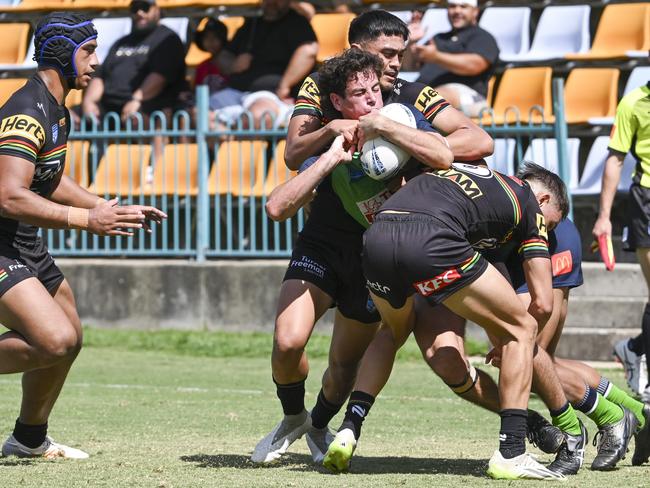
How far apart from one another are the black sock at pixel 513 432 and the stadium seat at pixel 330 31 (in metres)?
9.36

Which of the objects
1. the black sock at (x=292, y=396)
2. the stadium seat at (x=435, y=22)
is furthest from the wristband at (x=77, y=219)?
the stadium seat at (x=435, y=22)

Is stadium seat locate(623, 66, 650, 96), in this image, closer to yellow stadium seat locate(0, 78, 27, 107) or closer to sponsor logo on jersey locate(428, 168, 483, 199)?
yellow stadium seat locate(0, 78, 27, 107)

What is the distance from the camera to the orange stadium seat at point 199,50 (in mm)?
15922

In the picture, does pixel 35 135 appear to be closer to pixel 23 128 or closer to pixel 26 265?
pixel 23 128

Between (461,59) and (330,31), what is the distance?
7.46 ft

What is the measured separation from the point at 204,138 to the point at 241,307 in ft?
6.23

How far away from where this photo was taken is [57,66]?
6.68 m

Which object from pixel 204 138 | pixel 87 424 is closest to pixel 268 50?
pixel 204 138

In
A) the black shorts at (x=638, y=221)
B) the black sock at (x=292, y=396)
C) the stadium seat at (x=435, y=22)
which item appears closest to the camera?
the black sock at (x=292, y=396)

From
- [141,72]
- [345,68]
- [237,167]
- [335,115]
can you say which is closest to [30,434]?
[335,115]

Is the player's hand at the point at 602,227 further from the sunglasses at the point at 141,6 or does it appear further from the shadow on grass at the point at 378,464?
the sunglasses at the point at 141,6

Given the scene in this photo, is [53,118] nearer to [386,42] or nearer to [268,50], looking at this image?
[386,42]

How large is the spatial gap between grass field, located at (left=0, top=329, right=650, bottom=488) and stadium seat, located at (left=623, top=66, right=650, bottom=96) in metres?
3.62

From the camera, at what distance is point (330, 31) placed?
15086 mm
